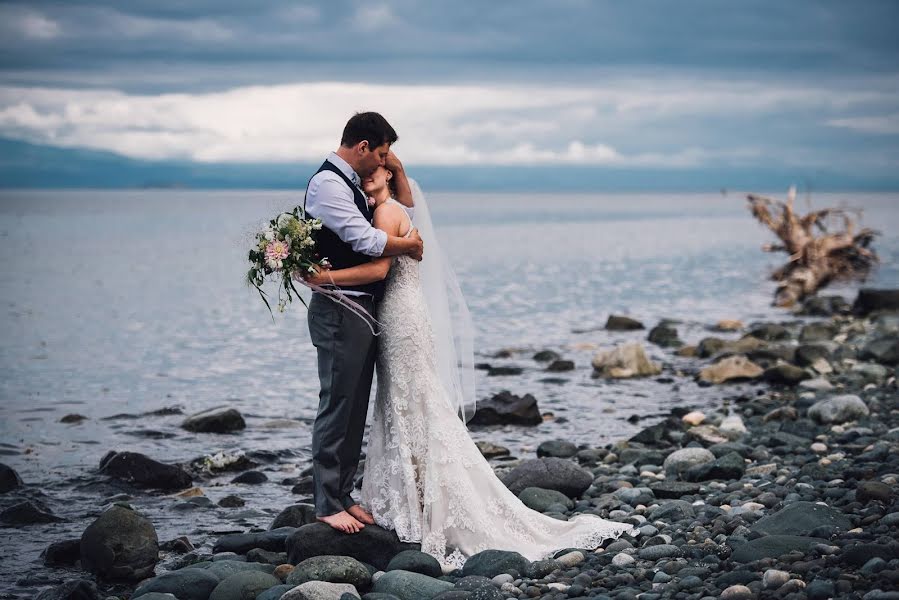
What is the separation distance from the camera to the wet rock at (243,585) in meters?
7.76

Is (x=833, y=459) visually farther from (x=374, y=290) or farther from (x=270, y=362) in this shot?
(x=270, y=362)

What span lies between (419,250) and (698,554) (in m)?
3.28

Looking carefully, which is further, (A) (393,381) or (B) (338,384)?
(A) (393,381)

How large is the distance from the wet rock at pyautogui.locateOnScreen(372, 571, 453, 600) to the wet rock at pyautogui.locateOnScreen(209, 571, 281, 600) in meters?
0.89

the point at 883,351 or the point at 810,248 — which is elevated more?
the point at 810,248

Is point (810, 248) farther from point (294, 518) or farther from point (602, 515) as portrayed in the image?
point (294, 518)

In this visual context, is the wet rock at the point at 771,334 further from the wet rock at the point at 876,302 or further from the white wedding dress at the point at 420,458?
the white wedding dress at the point at 420,458

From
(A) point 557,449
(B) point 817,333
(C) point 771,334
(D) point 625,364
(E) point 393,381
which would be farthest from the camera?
(C) point 771,334

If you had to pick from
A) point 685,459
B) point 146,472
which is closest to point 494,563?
point 685,459

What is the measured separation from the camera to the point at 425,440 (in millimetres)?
8180

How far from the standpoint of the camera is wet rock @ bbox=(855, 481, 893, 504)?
8.47 metres

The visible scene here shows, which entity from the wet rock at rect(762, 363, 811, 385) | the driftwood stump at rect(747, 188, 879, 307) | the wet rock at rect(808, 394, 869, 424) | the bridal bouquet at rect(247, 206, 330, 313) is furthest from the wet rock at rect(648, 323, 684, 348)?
the bridal bouquet at rect(247, 206, 330, 313)

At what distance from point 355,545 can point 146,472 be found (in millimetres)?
5598

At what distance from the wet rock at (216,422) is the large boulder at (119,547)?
6319 mm
